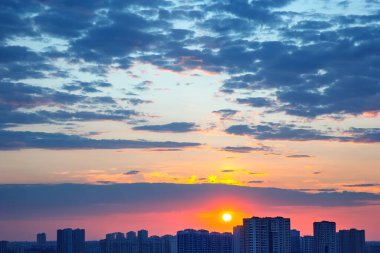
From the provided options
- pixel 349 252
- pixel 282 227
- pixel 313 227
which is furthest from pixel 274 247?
pixel 349 252

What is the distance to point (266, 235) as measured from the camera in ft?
562

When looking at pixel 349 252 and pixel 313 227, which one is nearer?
pixel 313 227

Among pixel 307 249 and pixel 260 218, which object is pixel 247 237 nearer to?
pixel 260 218

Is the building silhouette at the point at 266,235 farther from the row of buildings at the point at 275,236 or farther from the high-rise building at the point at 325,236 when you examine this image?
the high-rise building at the point at 325,236

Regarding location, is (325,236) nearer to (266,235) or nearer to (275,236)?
(275,236)

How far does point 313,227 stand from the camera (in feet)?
610

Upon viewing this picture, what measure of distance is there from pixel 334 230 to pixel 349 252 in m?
19.8

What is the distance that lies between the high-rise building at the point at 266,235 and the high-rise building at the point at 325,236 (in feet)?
36.1

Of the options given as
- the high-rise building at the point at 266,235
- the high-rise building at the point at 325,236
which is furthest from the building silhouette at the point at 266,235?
the high-rise building at the point at 325,236

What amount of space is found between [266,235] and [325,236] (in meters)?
19.0

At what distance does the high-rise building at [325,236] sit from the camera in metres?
180

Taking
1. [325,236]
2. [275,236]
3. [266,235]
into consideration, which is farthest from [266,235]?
[325,236]

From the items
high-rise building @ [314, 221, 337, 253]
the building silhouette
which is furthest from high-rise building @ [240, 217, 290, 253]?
high-rise building @ [314, 221, 337, 253]

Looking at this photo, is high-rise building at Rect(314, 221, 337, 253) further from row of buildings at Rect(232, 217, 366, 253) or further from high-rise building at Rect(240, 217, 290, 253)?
high-rise building at Rect(240, 217, 290, 253)
